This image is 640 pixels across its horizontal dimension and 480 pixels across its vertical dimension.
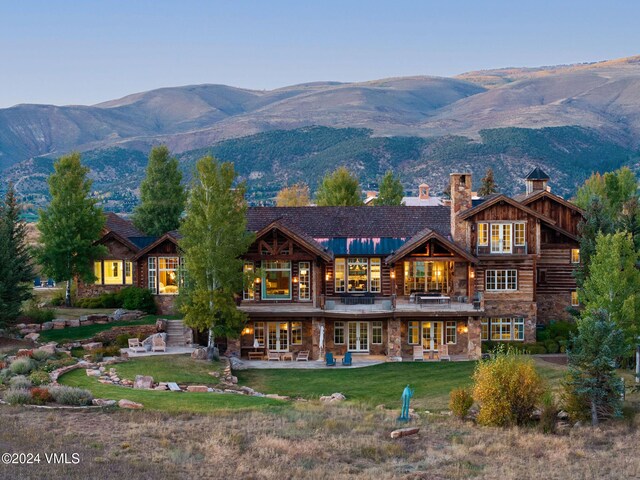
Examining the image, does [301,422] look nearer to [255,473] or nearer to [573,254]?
[255,473]

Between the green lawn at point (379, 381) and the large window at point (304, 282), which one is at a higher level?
the large window at point (304, 282)

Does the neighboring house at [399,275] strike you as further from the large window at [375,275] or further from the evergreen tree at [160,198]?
the evergreen tree at [160,198]

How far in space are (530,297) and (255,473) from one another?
2757cm

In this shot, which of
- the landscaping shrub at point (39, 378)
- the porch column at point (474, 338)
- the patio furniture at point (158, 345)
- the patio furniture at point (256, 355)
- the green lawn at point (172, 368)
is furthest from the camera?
the patio furniture at point (256, 355)

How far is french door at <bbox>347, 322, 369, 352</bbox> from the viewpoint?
4109 cm

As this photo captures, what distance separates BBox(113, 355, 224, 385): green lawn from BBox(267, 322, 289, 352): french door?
5181 millimetres

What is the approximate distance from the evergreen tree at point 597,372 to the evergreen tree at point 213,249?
17355 millimetres

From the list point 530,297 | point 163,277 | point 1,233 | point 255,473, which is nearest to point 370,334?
point 530,297

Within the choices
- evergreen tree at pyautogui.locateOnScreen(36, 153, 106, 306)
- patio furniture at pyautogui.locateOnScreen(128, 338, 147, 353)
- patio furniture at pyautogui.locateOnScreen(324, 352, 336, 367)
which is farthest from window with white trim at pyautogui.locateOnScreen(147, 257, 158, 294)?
patio furniture at pyautogui.locateOnScreen(324, 352, 336, 367)

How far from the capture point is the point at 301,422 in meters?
24.1

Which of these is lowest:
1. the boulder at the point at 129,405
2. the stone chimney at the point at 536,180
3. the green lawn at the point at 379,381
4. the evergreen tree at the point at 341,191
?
the green lawn at the point at 379,381

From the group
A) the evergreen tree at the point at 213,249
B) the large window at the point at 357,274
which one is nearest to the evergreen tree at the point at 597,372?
the evergreen tree at the point at 213,249

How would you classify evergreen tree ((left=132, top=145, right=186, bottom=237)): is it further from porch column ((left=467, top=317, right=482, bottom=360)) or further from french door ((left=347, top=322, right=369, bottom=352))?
porch column ((left=467, top=317, right=482, bottom=360))

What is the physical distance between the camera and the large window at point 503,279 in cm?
4281
